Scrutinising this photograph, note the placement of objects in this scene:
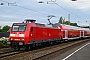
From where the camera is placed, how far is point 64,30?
40.0m

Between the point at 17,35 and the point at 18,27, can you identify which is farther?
the point at 18,27

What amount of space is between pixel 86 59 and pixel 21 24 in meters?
9.60

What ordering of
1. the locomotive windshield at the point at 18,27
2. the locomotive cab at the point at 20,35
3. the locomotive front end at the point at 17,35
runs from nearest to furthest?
the locomotive cab at the point at 20,35
the locomotive front end at the point at 17,35
the locomotive windshield at the point at 18,27

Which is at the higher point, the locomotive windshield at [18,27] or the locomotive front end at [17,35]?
the locomotive windshield at [18,27]

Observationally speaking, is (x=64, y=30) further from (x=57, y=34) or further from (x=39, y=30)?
(x=39, y=30)

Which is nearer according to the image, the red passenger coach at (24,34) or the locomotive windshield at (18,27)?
the red passenger coach at (24,34)

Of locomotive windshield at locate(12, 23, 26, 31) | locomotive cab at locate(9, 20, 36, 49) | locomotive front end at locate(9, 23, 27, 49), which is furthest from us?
locomotive windshield at locate(12, 23, 26, 31)

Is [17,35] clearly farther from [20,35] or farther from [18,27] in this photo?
[18,27]

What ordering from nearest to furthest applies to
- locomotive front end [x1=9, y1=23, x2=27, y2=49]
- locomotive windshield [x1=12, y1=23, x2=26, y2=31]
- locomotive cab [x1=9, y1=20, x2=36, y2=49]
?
1. locomotive cab [x1=9, y1=20, x2=36, y2=49]
2. locomotive front end [x1=9, y1=23, x2=27, y2=49]
3. locomotive windshield [x1=12, y1=23, x2=26, y2=31]

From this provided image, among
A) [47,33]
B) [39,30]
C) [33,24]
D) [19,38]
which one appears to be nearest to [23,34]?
[19,38]

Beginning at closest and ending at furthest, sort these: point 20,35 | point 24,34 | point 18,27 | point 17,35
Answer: point 24,34, point 20,35, point 17,35, point 18,27

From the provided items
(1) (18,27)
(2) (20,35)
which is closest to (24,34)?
(2) (20,35)

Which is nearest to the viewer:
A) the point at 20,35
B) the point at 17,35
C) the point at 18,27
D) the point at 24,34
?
the point at 24,34

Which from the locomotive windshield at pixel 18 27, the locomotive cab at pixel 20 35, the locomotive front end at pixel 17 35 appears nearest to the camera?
the locomotive cab at pixel 20 35
